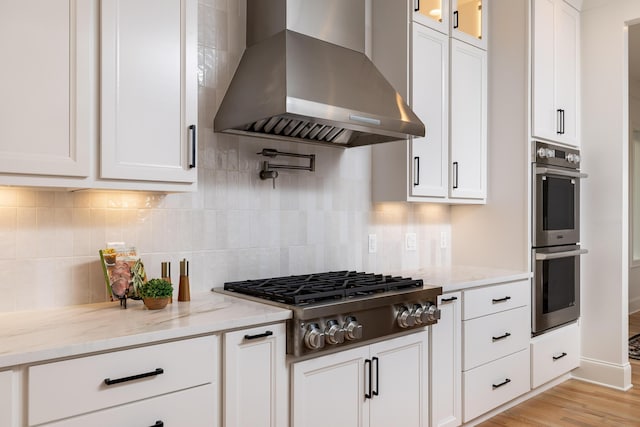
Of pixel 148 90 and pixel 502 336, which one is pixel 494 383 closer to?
pixel 502 336

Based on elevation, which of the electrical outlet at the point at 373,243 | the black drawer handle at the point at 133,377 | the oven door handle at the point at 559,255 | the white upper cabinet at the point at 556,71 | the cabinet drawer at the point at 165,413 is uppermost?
the white upper cabinet at the point at 556,71

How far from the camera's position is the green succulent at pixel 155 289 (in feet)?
6.20

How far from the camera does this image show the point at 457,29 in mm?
3168

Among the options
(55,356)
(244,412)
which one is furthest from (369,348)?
(55,356)

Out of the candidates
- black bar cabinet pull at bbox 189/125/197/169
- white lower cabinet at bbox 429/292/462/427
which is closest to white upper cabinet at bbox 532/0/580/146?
white lower cabinet at bbox 429/292/462/427

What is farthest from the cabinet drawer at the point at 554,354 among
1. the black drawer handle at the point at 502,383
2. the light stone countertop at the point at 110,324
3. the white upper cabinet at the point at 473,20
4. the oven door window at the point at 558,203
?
the light stone countertop at the point at 110,324

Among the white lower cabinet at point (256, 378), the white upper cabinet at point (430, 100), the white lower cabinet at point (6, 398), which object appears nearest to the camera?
the white lower cabinet at point (6, 398)

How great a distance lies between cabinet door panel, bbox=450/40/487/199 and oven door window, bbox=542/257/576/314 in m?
0.71

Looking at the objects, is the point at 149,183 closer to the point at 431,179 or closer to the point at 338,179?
the point at 338,179

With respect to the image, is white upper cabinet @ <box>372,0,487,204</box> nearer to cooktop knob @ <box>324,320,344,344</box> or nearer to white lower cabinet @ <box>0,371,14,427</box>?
cooktop knob @ <box>324,320,344,344</box>

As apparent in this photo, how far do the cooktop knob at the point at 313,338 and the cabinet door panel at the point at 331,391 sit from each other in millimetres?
105

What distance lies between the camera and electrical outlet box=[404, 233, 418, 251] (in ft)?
10.9

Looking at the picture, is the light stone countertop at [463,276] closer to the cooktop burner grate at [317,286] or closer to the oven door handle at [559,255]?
the oven door handle at [559,255]

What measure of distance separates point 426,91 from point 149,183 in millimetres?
1828
